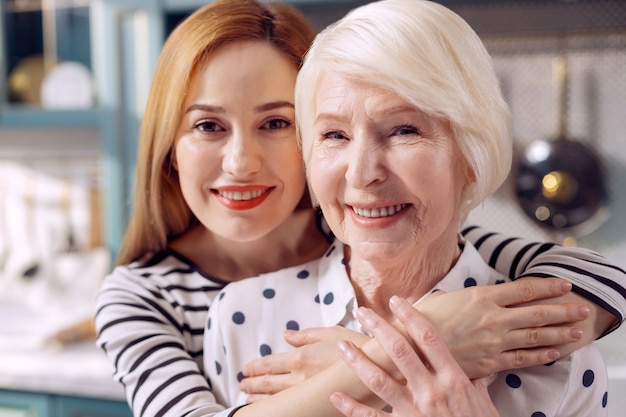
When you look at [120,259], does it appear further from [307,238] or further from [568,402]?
[568,402]

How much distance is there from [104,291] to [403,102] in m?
0.58

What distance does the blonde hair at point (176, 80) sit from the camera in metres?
0.97

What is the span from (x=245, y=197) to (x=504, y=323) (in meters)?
0.39

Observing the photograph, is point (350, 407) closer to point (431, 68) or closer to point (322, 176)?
point (322, 176)

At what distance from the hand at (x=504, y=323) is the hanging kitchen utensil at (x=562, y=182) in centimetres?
65

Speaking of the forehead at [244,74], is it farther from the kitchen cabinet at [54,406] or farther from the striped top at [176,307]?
the kitchen cabinet at [54,406]

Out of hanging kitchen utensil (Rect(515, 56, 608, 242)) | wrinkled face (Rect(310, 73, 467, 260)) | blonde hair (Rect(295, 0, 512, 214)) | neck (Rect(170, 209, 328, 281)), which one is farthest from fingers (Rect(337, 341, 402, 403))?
hanging kitchen utensil (Rect(515, 56, 608, 242))

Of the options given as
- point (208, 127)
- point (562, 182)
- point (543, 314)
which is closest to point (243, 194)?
point (208, 127)

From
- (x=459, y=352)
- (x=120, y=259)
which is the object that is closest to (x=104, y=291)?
(x=120, y=259)

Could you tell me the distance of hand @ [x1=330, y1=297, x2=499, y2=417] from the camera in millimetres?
729

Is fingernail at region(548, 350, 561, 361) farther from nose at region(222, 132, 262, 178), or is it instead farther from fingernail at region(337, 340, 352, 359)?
nose at region(222, 132, 262, 178)

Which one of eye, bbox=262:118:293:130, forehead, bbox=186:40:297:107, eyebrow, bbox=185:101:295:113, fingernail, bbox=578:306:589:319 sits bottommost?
fingernail, bbox=578:306:589:319

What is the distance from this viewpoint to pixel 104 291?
1.09 meters

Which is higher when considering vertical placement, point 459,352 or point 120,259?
point 120,259
